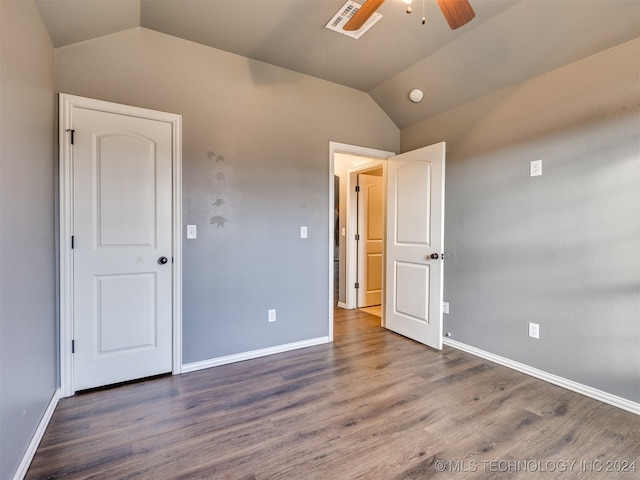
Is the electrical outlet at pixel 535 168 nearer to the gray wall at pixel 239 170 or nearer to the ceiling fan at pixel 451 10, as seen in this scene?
the ceiling fan at pixel 451 10

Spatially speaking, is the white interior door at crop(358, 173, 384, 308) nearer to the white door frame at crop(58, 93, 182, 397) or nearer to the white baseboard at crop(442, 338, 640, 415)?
the white baseboard at crop(442, 338, 640, 415)

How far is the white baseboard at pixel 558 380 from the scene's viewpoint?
6.59 ft

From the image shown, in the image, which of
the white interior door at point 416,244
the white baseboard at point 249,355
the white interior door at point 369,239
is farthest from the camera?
the white interior door at point 369,239

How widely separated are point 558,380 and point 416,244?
5.12ft

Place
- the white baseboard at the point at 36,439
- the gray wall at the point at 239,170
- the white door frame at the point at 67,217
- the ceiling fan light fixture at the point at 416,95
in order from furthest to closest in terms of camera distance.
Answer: the ceiling fan light fixture at the point at 416,95
the gray wall at the point at 239,170
the white door frame at the point at 67,217
the white baseboard at the point at 36,439

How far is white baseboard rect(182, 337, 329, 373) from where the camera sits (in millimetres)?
2535

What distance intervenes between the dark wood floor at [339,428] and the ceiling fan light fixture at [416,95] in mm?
2607

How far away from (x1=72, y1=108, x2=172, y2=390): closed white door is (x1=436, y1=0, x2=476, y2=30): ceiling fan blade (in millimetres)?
2032

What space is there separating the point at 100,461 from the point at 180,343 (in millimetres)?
971

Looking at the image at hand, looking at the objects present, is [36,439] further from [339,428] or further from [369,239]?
[369,239]

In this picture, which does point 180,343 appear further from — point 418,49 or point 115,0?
point 418,49

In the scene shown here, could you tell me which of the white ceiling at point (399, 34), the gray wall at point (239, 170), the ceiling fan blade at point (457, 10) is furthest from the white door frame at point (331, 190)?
the ceiling fan blade at point (457, 10)

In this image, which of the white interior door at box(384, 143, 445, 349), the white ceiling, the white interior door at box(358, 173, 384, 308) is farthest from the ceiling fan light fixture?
the white interior door at box(358, 173, 384, 308)

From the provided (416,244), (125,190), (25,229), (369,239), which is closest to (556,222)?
(416,244)
